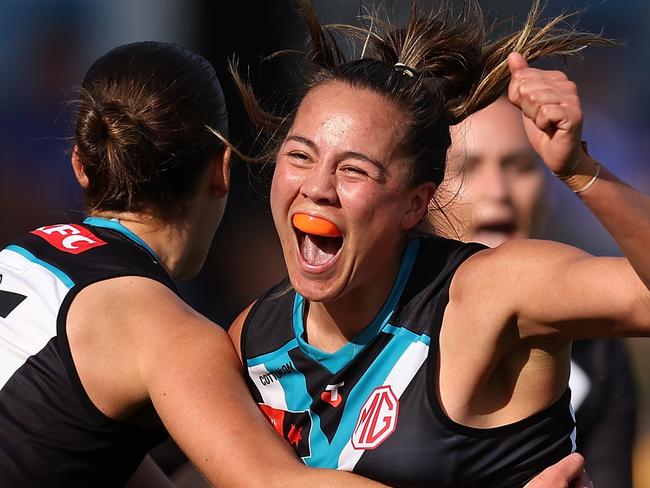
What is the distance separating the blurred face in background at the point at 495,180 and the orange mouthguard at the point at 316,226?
95 cm

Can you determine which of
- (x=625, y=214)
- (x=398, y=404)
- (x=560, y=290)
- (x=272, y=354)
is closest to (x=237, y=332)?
(x=272, y=354)

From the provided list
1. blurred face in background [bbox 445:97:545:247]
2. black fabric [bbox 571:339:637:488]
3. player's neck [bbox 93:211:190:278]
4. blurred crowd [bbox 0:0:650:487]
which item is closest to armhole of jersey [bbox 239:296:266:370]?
player's neck [bbox 93:211:190:278]

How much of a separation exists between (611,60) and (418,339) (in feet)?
13.7

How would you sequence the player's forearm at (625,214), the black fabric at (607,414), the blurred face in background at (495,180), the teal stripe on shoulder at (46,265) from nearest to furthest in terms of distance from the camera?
1. the player's forearm at (625,214)
2. the teal stripe on shoulder at (46,265)
3. the black fabric at (607,414)
4. the blurred face in background at (495,180)

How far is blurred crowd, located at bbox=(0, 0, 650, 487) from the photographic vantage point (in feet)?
17.6

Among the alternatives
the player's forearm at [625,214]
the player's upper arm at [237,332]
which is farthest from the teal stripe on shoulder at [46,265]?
the player's forearm at [625,214]

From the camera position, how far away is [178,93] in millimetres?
2734

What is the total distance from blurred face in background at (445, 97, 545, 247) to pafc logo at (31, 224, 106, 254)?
1.11 meters

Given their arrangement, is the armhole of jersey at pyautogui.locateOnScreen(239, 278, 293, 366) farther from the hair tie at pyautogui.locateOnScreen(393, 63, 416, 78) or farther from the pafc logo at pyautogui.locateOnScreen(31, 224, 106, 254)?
the hair tie at pyautogui.locateOnScreen(393, 63, 416, 78)

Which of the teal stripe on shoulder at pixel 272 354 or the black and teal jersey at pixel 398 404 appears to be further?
the teal stripe on shoulder at pixel 272 354

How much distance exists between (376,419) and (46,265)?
82 cm

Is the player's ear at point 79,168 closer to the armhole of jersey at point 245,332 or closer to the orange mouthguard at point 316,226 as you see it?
the armhole of jersey at point 245,332

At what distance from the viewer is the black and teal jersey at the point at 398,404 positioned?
7.37ft

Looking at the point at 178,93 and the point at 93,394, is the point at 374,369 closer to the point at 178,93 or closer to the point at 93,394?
the point at 93,394
